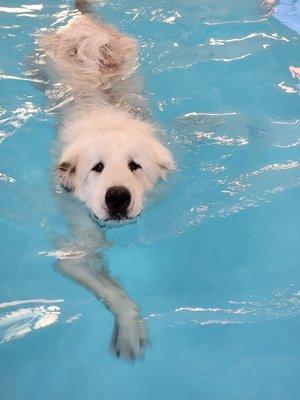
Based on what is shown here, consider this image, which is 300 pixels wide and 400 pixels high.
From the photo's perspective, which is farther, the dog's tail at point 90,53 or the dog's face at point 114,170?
the dog's tail at point 90,53

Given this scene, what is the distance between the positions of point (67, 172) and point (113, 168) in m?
0.51

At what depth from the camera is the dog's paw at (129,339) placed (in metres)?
3.37

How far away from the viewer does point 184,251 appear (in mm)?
4172

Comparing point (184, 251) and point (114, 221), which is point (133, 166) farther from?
point (184, 251)

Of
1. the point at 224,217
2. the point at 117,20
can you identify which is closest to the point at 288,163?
the point at 224,217

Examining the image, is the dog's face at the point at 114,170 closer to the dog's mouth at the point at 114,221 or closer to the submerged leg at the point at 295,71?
the dog's mouth at the point at 114,221

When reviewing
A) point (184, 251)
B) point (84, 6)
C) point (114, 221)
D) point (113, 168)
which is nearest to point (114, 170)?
point (113, 168)

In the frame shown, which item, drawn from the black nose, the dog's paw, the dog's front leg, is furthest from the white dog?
the dog's paw

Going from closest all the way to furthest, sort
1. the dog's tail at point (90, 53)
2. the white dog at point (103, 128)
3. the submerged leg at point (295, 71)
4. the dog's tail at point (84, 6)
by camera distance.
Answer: the white dog at point (103, 128)
the dog's tail at point (90, 53)
the submerged leg at point (295, 71)
the dog's tail at point (84, 6)

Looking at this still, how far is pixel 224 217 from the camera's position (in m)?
4.39

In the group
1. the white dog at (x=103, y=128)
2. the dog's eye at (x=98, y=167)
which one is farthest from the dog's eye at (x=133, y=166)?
the dog's eye at (x=98, y=167)

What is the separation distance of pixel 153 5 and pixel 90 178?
13.8ft

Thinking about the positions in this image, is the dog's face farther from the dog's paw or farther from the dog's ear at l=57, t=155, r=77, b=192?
the dog's paw

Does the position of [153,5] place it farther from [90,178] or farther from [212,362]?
[212,362]
